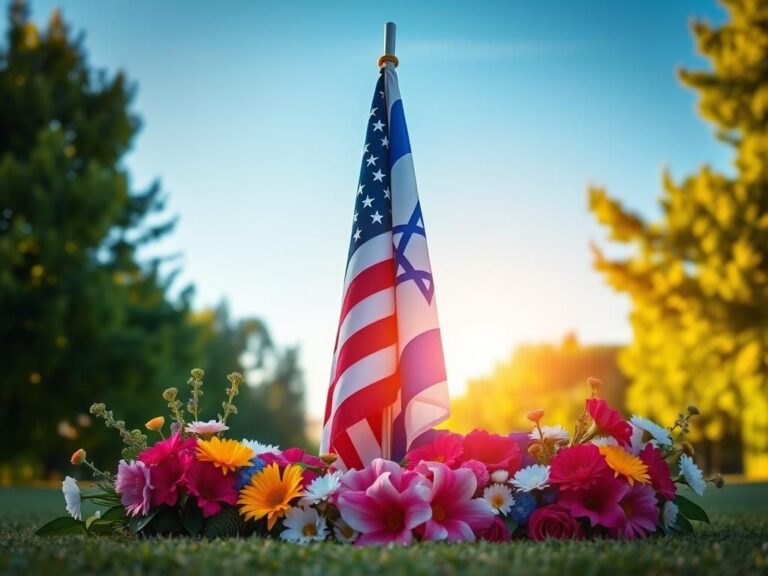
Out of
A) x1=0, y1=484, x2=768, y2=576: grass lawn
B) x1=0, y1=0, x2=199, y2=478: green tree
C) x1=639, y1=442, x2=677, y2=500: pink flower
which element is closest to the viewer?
x1=0, y1=484, x2=768, y2=576: grass lawn

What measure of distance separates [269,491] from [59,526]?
0.82m

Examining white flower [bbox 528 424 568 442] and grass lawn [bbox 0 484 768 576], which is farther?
white flower [bbox 528 424 568 442]

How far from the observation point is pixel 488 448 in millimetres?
2879

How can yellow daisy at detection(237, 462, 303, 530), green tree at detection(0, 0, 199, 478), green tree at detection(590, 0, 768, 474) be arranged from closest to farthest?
1. yellow daisy at detection(237, 462, 303, 530)
2. green tree at detection(590, 0, 768, 474)
3. green tree at detection(0, 0, 199, 478)

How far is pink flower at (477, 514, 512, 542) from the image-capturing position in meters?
2.50

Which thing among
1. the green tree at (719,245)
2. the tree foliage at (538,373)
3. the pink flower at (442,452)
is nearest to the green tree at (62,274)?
the green tree at (719,245)

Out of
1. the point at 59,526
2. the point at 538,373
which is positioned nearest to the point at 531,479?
the point at 59,526

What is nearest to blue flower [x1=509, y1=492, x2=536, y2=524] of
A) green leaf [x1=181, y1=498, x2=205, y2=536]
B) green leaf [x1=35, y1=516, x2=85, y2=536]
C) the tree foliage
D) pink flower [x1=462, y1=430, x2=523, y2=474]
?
pink flower [x1=462, y1=430, x2=523, y2=474]

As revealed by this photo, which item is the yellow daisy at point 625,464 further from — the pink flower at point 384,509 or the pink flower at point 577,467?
the pink flower at point 384,509

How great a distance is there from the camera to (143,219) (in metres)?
18.7

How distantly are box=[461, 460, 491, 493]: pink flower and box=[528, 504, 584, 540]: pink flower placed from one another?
210 millimetres

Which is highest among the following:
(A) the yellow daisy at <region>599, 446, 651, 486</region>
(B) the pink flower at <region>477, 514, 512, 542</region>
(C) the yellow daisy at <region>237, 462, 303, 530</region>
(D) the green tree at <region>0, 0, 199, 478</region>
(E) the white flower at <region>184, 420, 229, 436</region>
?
(D) the green tree at <region>0, 0, 199, 478</region>

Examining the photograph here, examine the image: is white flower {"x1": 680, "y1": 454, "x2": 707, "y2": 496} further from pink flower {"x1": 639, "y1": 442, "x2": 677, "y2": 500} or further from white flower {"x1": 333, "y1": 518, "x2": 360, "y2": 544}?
white flower {"x1": 333, "y1": 518, "x2": 360, "y2": 544}

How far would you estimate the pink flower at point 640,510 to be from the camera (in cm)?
255
